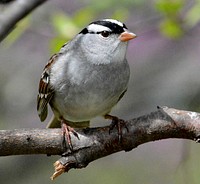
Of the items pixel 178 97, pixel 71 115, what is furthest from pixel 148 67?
pixel 71 115

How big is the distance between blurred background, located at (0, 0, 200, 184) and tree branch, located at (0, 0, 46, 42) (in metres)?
0.55

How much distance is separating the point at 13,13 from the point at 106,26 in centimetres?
55

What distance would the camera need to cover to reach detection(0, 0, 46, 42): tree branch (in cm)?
243

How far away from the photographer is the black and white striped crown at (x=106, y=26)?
2849 mm

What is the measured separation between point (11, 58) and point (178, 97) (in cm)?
136

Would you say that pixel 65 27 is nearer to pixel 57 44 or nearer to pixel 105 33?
pixel 57 44

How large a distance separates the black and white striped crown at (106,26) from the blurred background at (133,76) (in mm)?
164

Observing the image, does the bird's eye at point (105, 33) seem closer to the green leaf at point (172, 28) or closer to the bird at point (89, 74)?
the bird at point (89, 74)

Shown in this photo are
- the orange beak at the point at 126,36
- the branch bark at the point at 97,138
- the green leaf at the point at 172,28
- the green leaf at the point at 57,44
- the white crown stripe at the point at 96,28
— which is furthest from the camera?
the green leaf at the point at 172,28

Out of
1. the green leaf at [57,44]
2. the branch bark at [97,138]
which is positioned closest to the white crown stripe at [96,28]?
the green leaf at [57,44]

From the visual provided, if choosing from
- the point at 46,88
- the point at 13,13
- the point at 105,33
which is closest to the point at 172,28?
the point at 105,33

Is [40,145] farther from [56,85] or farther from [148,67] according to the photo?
[148,67]

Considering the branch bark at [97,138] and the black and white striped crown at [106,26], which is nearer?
the branch bark at [97,138]

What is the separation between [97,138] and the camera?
233 centimetres
